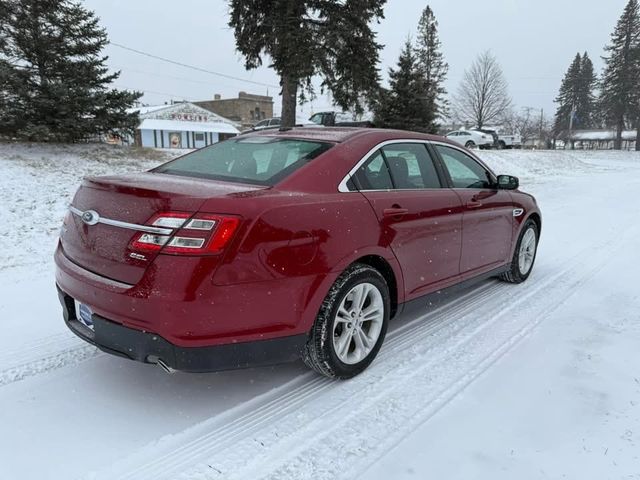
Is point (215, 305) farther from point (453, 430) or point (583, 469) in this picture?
point (583, 469)

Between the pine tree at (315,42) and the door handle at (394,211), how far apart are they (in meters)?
13.6

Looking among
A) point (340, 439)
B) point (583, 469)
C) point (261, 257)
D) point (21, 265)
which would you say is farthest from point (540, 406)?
point (21, 265)

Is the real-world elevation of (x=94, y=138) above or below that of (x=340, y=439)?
above

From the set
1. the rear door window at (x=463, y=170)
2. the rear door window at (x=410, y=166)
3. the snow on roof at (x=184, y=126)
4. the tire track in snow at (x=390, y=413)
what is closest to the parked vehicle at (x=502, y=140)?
the snow on roof at (x=184, y=126)

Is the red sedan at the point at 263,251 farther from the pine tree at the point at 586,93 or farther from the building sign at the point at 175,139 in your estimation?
the pine tree at the point at 586,93

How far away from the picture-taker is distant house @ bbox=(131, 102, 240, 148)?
4281 centimetres

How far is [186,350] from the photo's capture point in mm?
2420

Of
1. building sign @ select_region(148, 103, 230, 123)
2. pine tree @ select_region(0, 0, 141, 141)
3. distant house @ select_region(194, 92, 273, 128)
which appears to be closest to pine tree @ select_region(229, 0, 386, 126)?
pine tree @ select_region(0, 0, 141, 141)

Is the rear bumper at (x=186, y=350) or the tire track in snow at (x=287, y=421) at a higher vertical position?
the rear bumper at (x=186, y=350)

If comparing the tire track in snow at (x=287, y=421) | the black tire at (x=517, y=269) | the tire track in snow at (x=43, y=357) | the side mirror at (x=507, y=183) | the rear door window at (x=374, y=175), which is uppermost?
the rear door window at (x=374, y=175)

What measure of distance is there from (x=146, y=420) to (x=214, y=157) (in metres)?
1.82

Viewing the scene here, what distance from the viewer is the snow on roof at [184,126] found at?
4253 cm

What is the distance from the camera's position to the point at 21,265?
543 centimetres

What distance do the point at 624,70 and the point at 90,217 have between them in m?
66.4
